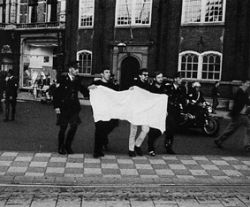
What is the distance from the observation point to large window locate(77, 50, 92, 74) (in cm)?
2827

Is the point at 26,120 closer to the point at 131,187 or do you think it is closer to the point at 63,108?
the point at 63,108

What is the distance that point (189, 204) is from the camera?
5.64m

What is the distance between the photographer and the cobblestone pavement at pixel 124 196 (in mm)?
5559

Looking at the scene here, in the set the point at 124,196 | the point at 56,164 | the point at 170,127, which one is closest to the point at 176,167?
the point at 170,127

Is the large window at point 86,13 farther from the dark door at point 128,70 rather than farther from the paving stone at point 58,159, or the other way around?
the paving stone at point 58,159

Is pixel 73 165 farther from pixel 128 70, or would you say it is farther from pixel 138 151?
pixel 128 70

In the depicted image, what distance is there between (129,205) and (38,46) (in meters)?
28.4

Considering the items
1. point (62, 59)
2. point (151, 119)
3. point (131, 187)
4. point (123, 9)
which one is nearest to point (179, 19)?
point (123, 9)

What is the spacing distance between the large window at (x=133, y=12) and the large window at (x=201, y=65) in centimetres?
354

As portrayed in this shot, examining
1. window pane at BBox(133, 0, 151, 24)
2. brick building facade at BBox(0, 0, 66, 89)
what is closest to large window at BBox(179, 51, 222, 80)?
window pane at BBox(133, 0, 151, 24)

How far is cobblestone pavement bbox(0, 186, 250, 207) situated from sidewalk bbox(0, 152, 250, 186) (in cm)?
39

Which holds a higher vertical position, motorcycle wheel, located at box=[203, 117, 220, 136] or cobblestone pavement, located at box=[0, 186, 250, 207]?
motorcycle wheel, located at box=[203, 117, 220, 136]

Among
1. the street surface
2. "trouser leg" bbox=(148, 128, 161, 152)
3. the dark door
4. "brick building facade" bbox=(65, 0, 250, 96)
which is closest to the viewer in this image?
"trouser leg" bbox=(148, 128, 161, 152)

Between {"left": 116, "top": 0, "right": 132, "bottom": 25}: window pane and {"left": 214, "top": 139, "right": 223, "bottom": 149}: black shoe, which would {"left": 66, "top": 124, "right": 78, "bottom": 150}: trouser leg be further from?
{"left": 116, "top": 0, "right": 132, "bottom": 25}: window pane
